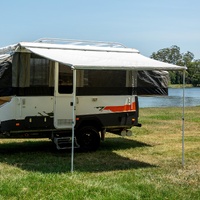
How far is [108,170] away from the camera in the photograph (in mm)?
7945

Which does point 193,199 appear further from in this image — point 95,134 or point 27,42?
point 27,42

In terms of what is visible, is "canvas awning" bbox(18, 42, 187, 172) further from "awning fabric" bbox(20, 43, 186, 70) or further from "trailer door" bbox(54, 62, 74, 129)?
"trailer door" bbox(54, 62, 74, 129)

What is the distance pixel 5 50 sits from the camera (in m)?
9.52

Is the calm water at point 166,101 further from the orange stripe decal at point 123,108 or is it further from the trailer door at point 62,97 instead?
the trailer door at point 62,97

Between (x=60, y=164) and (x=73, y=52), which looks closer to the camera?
(x=60, y=164)

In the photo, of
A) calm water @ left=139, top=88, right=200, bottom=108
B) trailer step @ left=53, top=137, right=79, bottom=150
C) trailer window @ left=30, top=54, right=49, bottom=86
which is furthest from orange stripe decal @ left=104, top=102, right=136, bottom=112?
calm water @ left=139, top=88, right=200, bottom=108

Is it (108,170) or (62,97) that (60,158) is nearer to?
(62,97)

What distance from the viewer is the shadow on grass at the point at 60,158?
8141mm

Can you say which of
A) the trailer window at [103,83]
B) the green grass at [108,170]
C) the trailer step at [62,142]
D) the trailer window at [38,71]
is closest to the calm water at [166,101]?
the green grass at [108,170]

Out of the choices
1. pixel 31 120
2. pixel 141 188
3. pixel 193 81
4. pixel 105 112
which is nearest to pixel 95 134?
pixel 105 112

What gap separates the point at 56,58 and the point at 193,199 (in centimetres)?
400

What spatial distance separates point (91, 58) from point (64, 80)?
4.70ft

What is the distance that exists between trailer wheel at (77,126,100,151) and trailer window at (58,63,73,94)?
1073mm

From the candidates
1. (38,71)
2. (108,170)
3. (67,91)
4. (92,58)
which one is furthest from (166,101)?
(108,170)
